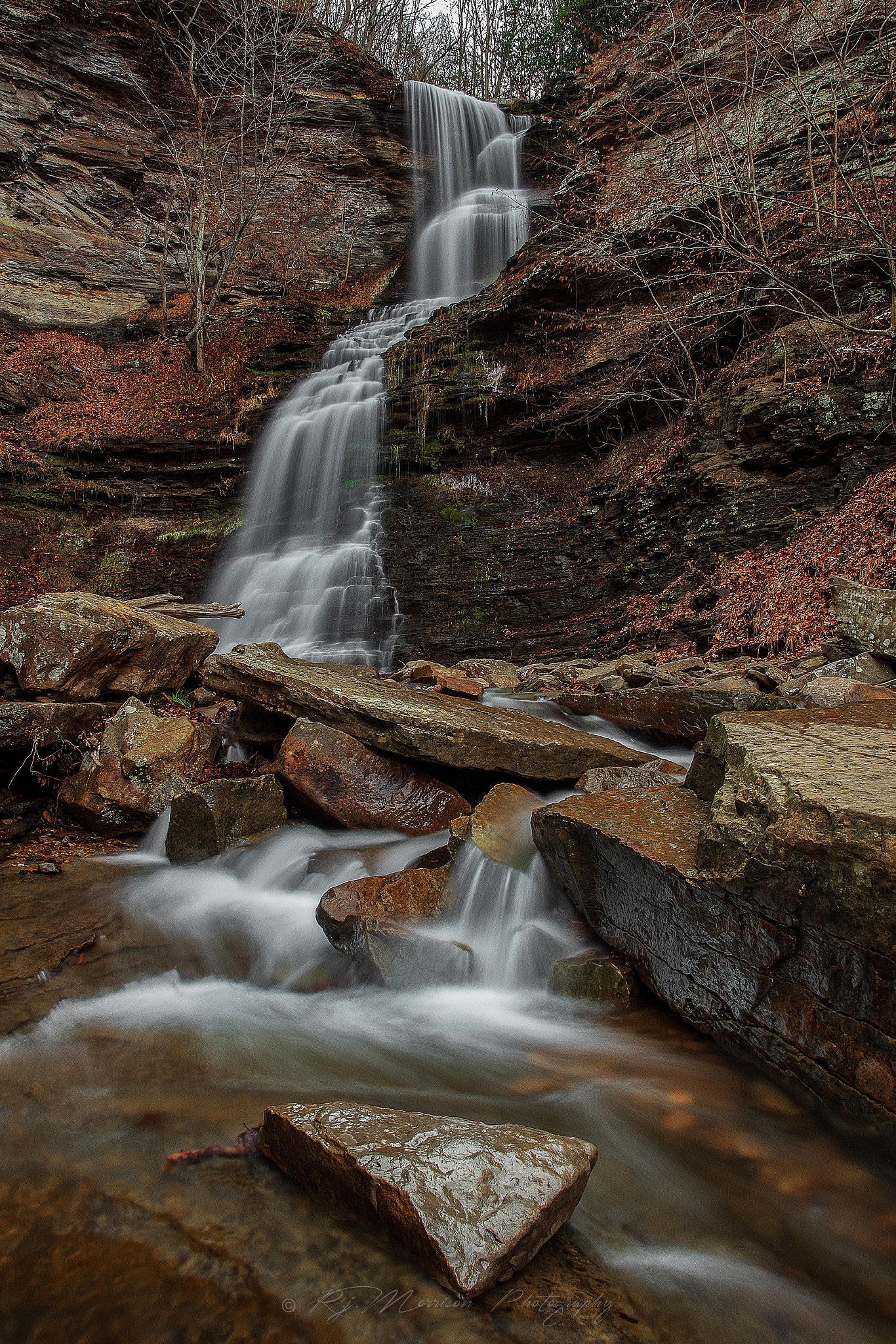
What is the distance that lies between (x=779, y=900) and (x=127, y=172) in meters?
25.0

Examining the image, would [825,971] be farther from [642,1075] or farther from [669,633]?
[669,633]

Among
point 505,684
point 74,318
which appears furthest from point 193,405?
point 505,684

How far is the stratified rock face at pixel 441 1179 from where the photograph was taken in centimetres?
139

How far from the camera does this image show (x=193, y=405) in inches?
613

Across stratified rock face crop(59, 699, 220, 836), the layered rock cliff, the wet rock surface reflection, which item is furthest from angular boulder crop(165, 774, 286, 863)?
the layered rock cliff

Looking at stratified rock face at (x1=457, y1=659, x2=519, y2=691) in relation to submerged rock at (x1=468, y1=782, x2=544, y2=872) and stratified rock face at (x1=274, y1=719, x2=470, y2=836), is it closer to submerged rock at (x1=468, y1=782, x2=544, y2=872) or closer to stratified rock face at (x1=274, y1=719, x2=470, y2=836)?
stratified rock face at (x1=274, y1=719, x2=470, y2=836)

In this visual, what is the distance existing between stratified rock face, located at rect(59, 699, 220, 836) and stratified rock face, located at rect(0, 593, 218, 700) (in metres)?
0.55

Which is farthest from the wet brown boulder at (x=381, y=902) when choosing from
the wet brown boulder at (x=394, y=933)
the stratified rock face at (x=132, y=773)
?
the stratified rock face at (x=132, y=773)

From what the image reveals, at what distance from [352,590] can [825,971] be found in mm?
10769

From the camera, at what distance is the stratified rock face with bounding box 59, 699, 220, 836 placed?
4.75m

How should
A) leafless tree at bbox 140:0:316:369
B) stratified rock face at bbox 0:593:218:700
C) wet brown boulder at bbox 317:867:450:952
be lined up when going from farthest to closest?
1. leafless tree at bbox 140:0:316:369
2. stratified rock face at bbox 0:593:218:700
3. wet brown boulder at bbox 317:867:450:952

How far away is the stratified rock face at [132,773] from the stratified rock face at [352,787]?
91cm

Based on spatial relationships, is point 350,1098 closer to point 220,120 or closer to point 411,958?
point 411,958

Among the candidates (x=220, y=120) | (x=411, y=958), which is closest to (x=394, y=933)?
(x=411, y=958)
